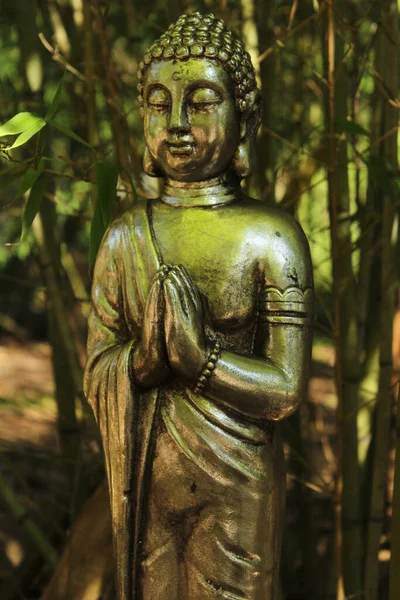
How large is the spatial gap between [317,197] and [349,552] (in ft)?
4.35

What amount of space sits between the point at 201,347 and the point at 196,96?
31 centimetres

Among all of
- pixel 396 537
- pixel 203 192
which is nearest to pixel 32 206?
pixel 203 192

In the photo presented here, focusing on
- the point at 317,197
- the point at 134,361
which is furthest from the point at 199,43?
the point at 317,197

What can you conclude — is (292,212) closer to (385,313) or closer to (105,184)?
(385,313)

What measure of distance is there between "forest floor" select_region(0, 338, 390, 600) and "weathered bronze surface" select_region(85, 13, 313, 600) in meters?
0.39

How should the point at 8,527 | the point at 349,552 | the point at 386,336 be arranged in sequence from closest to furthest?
the point at 386,336 → the point at 349,552 → the point at 8,527

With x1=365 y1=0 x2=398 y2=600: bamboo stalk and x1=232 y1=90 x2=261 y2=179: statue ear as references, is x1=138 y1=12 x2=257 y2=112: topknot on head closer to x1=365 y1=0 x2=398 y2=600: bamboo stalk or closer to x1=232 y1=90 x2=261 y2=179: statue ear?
x1=232 y1=90 x2=261 y2=179: statue ear

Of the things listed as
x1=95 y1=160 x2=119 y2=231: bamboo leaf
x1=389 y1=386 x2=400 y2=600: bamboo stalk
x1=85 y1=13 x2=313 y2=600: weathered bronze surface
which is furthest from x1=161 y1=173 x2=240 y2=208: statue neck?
x1=389 y1=386 x2=400 y2=600: bamboo stalk

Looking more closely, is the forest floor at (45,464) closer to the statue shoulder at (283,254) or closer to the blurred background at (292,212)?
the blurred background at (292,212)

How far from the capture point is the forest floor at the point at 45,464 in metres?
2.02

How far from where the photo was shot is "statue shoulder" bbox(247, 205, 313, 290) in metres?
1.18

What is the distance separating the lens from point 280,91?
7.44 ft

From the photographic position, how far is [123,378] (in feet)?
3.92

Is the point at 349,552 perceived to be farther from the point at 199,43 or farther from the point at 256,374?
the point at 199,43
